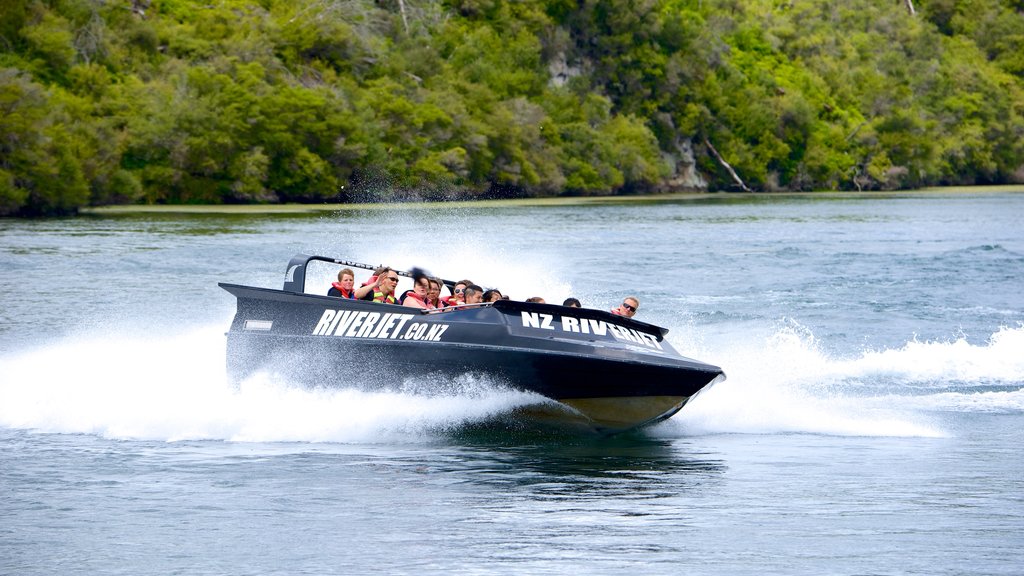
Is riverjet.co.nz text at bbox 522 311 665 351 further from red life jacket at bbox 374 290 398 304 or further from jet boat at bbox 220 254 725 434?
red life jacket at bbox 374 290 398 304

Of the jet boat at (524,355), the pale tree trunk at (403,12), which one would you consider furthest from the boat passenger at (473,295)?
the pale tree trunk at (403,12)

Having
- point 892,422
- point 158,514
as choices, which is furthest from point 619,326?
point 158,514

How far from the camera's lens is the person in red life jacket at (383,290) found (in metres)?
13.8

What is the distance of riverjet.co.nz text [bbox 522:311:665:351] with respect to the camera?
12781 mm

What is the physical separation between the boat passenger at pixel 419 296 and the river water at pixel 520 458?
33.0 inches

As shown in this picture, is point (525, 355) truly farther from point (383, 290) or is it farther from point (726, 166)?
point (726, 166)

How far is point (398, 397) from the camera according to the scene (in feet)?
43.7

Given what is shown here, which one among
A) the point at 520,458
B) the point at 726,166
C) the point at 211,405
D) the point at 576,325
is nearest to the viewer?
the point at 520,458

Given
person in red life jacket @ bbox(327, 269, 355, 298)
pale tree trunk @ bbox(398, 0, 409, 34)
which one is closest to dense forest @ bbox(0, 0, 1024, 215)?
pale tree trunk @ bbox(398, 0, 409, 34)

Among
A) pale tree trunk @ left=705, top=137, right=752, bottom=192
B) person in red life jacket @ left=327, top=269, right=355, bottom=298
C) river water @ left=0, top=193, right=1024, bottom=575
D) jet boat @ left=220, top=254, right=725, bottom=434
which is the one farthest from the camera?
pale tree trunk @ left=705, top=137, right=752, bottom=192

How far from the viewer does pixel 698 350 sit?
19.8m

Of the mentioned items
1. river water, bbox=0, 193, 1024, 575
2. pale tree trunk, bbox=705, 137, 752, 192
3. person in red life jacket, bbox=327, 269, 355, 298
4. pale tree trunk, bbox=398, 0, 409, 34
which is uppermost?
pale tree trunk, bbox=398, 0, 409, 34

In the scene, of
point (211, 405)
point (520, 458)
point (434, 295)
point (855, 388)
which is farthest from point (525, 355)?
point (855, 388)

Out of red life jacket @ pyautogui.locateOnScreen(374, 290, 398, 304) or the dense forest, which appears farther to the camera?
the dense forest
